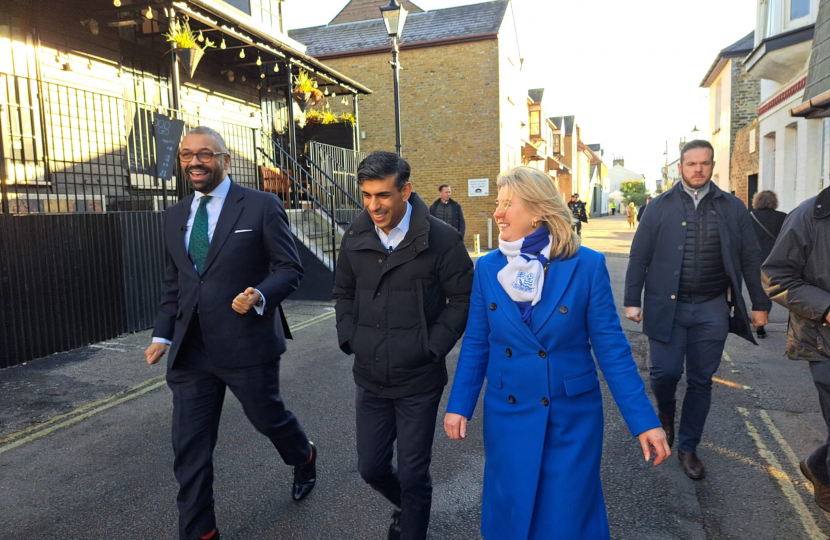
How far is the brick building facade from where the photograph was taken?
22.6 metres

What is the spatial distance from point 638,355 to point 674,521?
12.8 ft

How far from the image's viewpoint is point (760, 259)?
395 centimetres

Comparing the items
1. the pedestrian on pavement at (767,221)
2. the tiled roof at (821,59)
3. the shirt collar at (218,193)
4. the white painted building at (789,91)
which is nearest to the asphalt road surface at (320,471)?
the shirt collar at (218,193)

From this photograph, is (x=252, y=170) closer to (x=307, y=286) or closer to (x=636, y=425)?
(x=307, y=286)

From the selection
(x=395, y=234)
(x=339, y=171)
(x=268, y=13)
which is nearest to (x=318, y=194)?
(x=339, y=171)

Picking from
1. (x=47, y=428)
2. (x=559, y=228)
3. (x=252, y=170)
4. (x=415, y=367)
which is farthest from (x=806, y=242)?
(x=252, y=170)

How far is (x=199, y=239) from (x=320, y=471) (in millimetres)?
1771

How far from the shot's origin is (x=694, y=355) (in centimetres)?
392

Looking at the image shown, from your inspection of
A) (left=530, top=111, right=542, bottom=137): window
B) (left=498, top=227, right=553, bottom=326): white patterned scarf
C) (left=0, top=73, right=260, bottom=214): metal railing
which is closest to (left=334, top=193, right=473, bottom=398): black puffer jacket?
(left=498, top=227, right=553, bottom=326): white patterned scarf

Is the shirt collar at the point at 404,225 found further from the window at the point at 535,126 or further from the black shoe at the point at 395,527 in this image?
the window at the point at 535,126

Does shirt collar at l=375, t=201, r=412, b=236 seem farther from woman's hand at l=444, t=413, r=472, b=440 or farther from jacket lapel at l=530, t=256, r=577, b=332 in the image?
woman's hand at l=444, t=413, r=472, b=440

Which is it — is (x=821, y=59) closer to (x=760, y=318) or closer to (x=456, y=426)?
(x=760, y=318)

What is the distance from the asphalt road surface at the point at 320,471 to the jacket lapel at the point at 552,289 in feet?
4.75

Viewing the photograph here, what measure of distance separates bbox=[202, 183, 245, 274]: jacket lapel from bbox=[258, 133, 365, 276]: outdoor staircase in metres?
6.70
